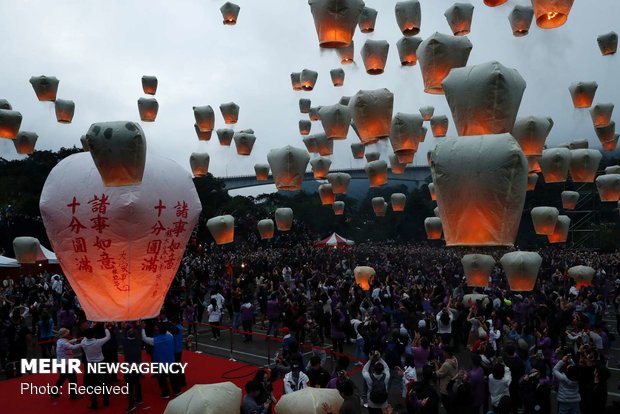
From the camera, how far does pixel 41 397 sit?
9.19m

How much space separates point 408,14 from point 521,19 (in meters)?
3.01

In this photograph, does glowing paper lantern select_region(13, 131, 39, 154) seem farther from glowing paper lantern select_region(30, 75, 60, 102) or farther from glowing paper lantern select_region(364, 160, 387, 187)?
glowing paper lantern select_region(364, 160, 387, 187)

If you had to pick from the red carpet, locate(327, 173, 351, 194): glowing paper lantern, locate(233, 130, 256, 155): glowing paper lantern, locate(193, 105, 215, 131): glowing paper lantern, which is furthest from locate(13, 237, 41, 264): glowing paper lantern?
the red carpet

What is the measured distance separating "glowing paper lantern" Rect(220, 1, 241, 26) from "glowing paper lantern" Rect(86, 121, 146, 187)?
1264 centimetres

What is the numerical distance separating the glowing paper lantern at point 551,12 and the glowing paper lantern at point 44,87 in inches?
603

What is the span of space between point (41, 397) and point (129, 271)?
11.4 feet

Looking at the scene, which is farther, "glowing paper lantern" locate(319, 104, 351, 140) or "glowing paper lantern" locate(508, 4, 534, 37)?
"glowing paper lantern" locate(319, 104, 351, 140)

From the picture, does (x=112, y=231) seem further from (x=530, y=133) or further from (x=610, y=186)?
(x=610, y=186)

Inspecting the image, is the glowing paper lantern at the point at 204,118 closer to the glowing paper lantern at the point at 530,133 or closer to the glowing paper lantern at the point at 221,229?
the glowing paper lantern at the point at 221,229

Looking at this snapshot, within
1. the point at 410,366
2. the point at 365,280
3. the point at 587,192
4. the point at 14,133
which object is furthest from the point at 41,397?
the point at 587,192

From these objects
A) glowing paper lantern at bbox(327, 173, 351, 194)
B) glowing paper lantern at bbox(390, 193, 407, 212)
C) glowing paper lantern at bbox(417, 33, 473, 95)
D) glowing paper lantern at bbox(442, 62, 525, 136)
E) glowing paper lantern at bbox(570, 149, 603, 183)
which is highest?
glowing paper lantern at bbox(417, 33, 473, 95)

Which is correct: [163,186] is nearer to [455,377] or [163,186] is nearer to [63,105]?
[455,377]

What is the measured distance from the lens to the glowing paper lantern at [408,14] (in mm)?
14164

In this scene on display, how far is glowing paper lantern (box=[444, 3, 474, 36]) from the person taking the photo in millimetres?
13906
